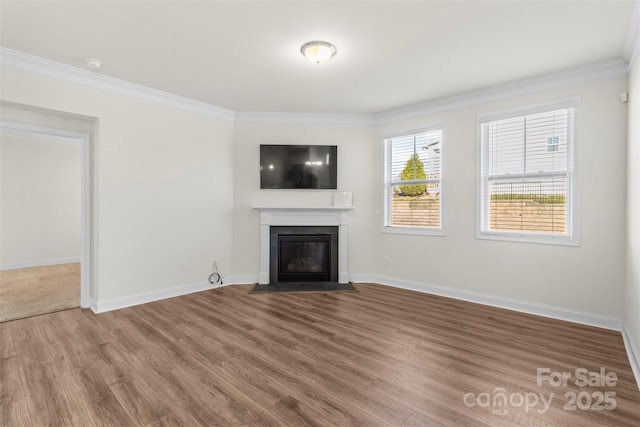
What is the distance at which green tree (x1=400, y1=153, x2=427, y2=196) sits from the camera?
4.39m

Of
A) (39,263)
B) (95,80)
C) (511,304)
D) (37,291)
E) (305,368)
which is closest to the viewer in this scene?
(305,368)

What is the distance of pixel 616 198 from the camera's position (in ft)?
9.66

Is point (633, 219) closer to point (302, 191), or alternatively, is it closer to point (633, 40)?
point (633, 40)

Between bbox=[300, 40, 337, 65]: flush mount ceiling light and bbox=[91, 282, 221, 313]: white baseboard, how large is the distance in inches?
136

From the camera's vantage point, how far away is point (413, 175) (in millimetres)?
4469

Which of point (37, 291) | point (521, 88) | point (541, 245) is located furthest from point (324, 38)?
point (37, 291)

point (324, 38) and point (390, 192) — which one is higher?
point (324, 38)

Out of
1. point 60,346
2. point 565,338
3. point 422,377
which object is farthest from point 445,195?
point 60,346

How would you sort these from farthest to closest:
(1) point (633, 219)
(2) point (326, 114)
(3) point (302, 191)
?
(3) point (302, 191)
(2) point (326, 114)
(1) point (633, 219)

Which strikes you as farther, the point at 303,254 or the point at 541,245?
the point at 303,254

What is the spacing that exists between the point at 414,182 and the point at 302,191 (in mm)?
1766

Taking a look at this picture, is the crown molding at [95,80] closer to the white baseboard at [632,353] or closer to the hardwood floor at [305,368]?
the hardwood floor at [305,368]

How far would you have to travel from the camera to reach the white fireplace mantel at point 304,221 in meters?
4.66

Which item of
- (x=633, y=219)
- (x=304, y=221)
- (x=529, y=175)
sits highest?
(x=529, y=175)
